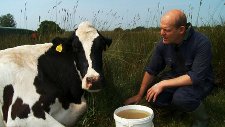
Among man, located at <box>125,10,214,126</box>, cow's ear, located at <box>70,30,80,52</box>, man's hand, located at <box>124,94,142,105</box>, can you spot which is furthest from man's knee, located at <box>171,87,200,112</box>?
cow's ear, located at <box>70,30,80,52</box>

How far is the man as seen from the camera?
522 centimetres

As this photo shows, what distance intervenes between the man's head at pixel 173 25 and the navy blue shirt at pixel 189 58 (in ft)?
0.68

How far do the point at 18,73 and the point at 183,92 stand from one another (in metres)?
2.30

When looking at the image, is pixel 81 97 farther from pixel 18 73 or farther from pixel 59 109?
pixel 18 73

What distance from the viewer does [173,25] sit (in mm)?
5211

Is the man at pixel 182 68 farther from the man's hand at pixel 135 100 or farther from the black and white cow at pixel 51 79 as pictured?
the black and white cow at pixel 51 79

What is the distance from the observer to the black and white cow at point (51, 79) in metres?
4.99

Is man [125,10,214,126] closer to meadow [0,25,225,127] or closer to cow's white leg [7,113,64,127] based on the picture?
meadow [0,25,225,127]

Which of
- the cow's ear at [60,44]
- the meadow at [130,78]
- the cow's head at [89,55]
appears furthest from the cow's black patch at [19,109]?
the meadow at [130,78]

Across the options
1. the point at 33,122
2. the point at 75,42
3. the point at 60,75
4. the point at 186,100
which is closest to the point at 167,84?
the point at 186,100

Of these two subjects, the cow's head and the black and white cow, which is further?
the black and white cow

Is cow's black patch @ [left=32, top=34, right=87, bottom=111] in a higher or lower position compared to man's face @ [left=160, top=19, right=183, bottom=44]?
lower

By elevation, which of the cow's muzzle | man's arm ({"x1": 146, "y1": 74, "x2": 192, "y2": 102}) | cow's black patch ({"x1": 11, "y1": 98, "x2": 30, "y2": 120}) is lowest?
cow's black patch ({"x1": 11, "y1": 98, "x2": 30, "y2": 120})

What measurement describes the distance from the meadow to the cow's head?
1.01 meters
